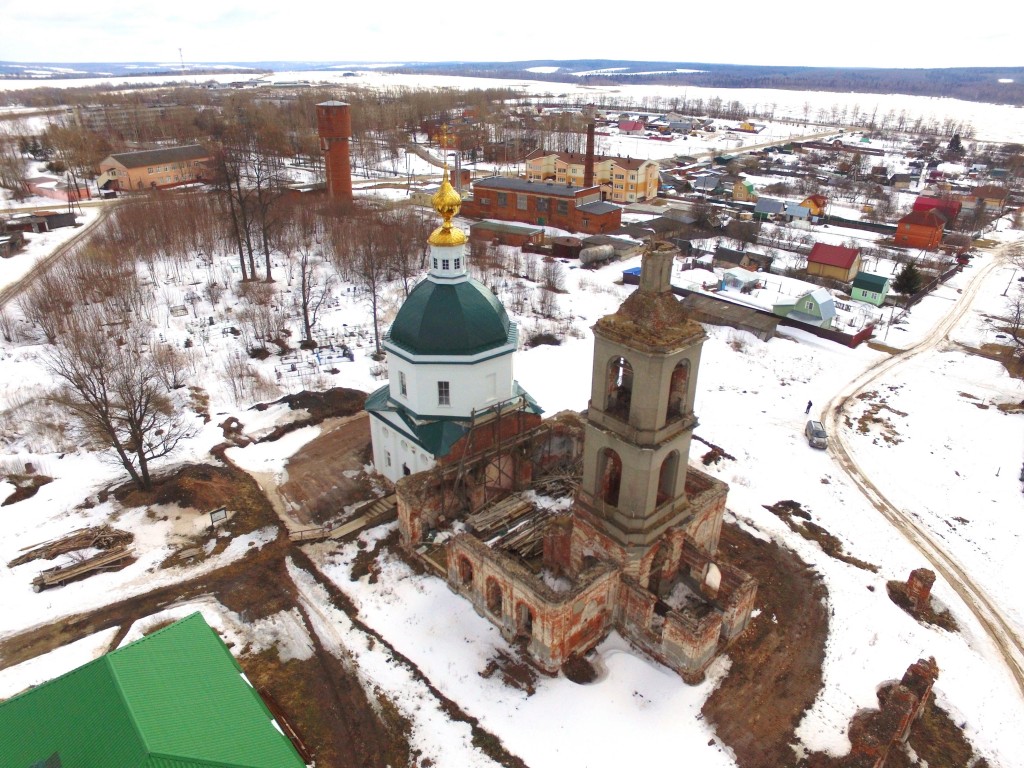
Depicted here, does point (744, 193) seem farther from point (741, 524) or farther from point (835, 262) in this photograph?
point (741, 524)

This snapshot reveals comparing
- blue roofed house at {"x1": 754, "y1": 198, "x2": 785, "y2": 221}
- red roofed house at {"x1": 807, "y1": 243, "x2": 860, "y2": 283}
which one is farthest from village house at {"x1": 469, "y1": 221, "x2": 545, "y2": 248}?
blue roofed house at {"x1": 754, "y1": 198, "x2": 785, "y2": 221}

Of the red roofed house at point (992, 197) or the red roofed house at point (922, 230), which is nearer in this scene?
the red roofed house at point (922, 230)

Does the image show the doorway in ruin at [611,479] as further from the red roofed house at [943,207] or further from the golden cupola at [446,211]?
the red roofed house at [943,207]

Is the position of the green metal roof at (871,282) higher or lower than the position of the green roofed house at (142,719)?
lower

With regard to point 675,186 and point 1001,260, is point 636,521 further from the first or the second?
point 675,186

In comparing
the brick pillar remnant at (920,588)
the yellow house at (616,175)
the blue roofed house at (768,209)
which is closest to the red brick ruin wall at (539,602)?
the brick pillar remnant at (920,588)

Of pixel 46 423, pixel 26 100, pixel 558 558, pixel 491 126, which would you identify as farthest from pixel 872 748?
pixel 26 100

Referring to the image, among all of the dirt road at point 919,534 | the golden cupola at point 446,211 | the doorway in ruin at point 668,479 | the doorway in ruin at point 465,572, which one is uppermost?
the golden cupola at point 446,211
